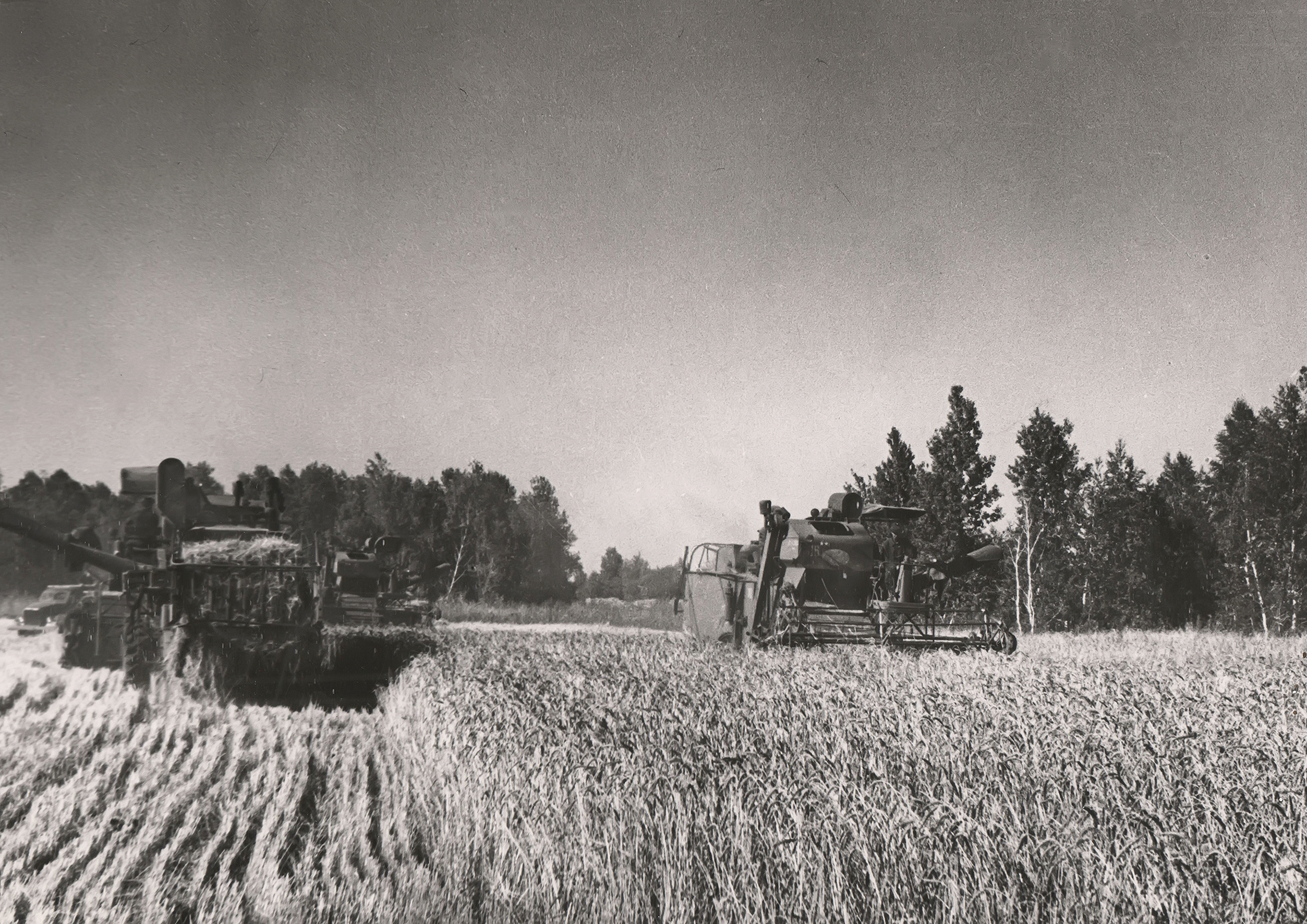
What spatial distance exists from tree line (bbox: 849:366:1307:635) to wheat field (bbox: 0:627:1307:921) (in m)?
30.2

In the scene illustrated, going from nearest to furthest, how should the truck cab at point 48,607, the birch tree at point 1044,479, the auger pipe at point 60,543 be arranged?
the auger pipe at point 60,543, the truck cab at point 48,607, the birch tree at point 1044,479

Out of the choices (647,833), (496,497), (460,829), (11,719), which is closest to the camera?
(647,833)

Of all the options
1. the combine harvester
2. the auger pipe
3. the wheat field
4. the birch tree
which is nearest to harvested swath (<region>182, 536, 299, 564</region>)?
the combine harvester

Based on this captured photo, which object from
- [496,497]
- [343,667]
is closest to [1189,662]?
[343,667]

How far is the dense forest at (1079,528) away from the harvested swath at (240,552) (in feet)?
42.3

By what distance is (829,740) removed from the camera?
4949 mm

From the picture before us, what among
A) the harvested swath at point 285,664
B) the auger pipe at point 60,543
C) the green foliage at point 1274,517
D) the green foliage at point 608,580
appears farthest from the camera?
the green foliage at point 608,580

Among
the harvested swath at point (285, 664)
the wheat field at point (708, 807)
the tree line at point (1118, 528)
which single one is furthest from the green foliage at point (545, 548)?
the wheat field at point (708, 807)

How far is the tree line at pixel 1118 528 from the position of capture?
36.0 m

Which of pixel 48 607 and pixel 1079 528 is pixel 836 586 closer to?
pixel 48 607

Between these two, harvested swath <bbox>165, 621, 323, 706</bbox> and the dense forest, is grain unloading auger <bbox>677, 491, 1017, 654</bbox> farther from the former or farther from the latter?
the dense forest

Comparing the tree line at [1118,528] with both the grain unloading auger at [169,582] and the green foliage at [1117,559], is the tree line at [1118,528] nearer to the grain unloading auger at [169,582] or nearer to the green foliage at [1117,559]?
the green foliage at [1117,559]

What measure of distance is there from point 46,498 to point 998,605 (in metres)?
40.2

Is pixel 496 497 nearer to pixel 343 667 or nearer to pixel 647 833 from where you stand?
pixel 343 667
